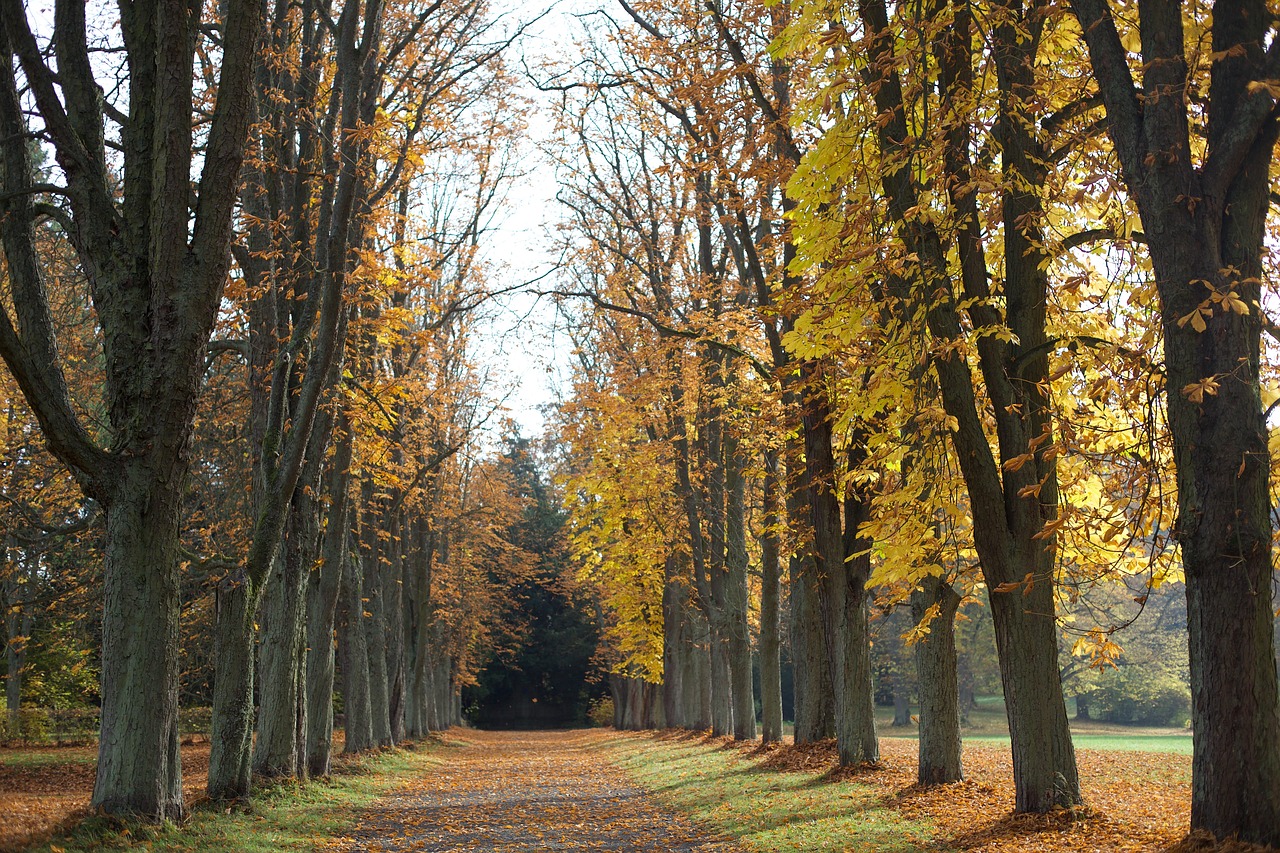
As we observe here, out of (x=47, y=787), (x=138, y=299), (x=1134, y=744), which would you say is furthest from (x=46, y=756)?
(x=1134, y=744)

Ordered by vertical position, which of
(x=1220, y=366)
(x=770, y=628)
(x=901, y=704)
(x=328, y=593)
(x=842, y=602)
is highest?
(x=1220, y=366)

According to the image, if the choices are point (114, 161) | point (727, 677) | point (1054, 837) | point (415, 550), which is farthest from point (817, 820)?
point (415, 550)

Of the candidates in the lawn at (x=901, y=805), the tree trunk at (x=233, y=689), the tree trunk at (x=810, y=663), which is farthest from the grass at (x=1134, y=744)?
the tree trunk at (x=233, y=689)

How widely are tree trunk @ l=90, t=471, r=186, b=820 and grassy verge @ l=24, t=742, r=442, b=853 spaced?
0.85 ft

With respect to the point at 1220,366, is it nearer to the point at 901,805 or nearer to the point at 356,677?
the point at 901,805

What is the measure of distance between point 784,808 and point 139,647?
6.84 m

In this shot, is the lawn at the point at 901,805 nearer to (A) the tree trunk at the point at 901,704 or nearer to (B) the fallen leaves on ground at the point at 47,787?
(B) the fallen leaves on ground at the point at 47,787

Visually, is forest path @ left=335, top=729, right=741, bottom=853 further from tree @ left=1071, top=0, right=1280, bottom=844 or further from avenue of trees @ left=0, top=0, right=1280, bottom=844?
tree @ left=1071, top=0, right=1280, bottom=844

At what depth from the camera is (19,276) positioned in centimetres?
883

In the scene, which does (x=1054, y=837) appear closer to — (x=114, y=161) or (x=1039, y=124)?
(x=1039, y=124)

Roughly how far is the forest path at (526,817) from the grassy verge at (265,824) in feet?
1.31

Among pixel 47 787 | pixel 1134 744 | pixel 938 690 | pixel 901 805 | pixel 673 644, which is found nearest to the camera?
pixel 901 805

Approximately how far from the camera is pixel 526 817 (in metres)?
12.7

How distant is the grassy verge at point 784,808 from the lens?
877 centimetres
